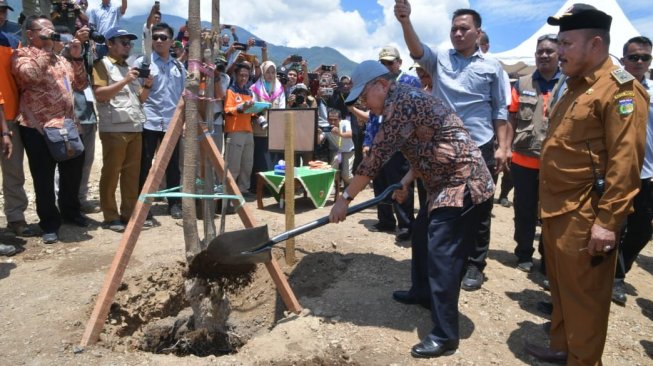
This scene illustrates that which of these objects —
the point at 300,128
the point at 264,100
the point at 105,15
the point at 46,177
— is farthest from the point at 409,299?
the point at 105,15

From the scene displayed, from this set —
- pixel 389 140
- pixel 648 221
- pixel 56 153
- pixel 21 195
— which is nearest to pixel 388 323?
pixel 389 140

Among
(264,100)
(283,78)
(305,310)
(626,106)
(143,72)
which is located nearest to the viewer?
(626,106)

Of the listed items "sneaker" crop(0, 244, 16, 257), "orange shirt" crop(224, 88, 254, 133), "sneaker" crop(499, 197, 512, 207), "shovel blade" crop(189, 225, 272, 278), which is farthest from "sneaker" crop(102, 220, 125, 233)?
"sneaker" crop(499, 197, 512, 207)

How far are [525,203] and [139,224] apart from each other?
11.2 feet

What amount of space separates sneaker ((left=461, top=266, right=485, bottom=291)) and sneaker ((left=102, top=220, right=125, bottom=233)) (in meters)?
3.90

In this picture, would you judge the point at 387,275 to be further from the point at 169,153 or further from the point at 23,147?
the point at 23,147

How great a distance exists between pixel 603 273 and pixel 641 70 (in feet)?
8.03


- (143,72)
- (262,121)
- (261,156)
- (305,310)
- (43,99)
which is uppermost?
(143,72)

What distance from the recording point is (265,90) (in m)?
7.96

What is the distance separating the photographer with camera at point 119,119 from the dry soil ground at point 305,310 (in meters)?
0.46

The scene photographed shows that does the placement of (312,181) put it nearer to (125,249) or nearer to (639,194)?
(125,249)

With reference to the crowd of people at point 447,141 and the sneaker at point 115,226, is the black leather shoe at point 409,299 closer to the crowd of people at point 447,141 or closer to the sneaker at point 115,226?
the crowd of people at point 447,141

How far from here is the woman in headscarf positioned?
774 centimetres

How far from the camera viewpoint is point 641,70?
398 centimetres
